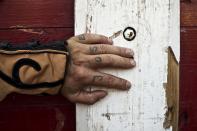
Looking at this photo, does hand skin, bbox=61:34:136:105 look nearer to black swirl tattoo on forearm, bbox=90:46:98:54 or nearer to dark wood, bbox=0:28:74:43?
black swirl tattoo on forearm, bbox=90:46:98:54

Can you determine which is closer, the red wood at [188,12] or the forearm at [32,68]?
the forearm at [32,68]

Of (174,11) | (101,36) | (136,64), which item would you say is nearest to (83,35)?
(101,36)

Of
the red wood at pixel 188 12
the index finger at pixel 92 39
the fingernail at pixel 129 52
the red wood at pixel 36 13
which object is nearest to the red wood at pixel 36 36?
the red wood at pixel 36 13

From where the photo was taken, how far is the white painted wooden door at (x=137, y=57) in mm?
1420

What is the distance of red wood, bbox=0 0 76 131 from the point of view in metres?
1.51

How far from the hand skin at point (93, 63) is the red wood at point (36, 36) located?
0.12 m

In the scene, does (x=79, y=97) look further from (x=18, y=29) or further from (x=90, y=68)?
(x=18, y=29)

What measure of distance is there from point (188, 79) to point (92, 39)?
0.36 metres

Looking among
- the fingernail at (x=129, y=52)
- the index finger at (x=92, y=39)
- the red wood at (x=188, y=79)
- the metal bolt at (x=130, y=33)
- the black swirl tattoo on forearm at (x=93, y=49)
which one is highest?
the metal bolt at (x=130, y=33)

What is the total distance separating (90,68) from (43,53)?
14 cm

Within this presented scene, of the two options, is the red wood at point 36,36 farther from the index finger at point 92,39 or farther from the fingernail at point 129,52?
the fingernail at point 129,52

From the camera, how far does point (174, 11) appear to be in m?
1.44

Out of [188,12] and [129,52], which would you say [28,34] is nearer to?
[129,52]

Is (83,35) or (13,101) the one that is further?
(13,101)
